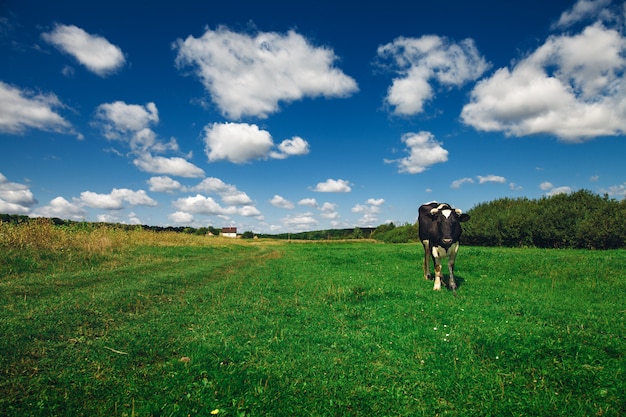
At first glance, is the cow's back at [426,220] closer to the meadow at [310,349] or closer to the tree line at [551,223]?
the meadow at [310,349]

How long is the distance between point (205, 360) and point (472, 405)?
4.89m

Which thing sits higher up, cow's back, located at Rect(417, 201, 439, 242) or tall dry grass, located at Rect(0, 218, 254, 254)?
cow's back, located at Rect(417, 201, 439, 242)

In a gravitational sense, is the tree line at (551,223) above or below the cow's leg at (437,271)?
above

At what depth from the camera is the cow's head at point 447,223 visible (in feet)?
46.6

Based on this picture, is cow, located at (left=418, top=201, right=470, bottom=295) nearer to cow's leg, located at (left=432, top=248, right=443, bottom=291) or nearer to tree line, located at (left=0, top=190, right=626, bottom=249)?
cow's leg, located at (left=432, top=248, right=443, bottom=291)

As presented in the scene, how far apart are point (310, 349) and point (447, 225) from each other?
8956mm

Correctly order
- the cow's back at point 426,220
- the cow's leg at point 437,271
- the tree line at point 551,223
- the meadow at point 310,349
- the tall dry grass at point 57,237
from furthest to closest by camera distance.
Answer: the tree line at point 551,223 → the tall dry grass at point 57,237 → the cow's back at point 426,220 → the cow's leg at point 437,271 → the meadow at point 310,349

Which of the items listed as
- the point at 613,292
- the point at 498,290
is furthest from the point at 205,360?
the point at 613,292

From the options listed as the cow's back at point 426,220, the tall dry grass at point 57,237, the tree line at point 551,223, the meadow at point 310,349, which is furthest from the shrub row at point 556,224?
the tall dry grass at point 57,237

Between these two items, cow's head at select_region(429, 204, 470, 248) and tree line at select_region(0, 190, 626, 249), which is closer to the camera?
cow's head at select_region(429, 204, 470, 248)

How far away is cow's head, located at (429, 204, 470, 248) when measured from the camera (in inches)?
559

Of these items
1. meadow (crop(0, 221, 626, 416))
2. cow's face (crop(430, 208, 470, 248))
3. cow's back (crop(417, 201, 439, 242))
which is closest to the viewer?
meadow (crop(0, 221, 626, 416))

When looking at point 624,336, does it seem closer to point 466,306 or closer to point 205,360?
point 466,306

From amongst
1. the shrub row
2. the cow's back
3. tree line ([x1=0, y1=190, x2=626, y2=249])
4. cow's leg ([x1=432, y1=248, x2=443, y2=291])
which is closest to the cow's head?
cow's leg ([x1=432, y1=248, x2=443, y2=291])
